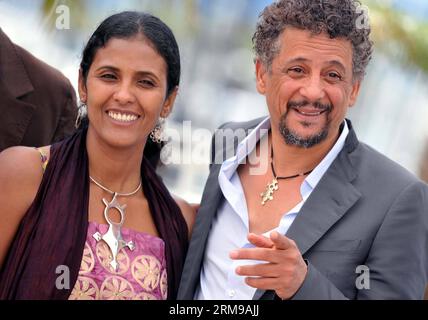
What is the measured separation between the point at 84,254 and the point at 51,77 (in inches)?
33.3

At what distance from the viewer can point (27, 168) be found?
2.13 m

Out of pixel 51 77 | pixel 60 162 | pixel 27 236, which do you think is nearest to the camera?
pixel 27 236

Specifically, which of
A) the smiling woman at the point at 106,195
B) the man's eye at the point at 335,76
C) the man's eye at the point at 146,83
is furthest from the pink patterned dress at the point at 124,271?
the man's eye at the point at 335,76

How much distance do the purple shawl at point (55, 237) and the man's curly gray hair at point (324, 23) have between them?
0.72 metres

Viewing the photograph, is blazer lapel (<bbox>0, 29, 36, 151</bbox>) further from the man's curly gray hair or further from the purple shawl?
the man's curly gray hair

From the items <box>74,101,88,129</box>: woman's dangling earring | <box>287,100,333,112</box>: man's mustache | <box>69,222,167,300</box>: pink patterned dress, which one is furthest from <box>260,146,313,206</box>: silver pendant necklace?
<box>74,101,88,129</box>: woman's dangling earring

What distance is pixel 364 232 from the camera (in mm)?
2035

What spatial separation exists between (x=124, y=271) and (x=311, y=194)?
623 millimetres

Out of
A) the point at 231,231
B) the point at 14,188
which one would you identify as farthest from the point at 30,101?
the point at 231,231

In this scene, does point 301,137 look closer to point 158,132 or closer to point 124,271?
point 158,132

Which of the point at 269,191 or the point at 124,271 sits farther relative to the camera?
the point at 269,191

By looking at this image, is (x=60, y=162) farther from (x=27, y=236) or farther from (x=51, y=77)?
(x=51, y=77)

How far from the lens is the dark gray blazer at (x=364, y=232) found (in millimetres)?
1978
